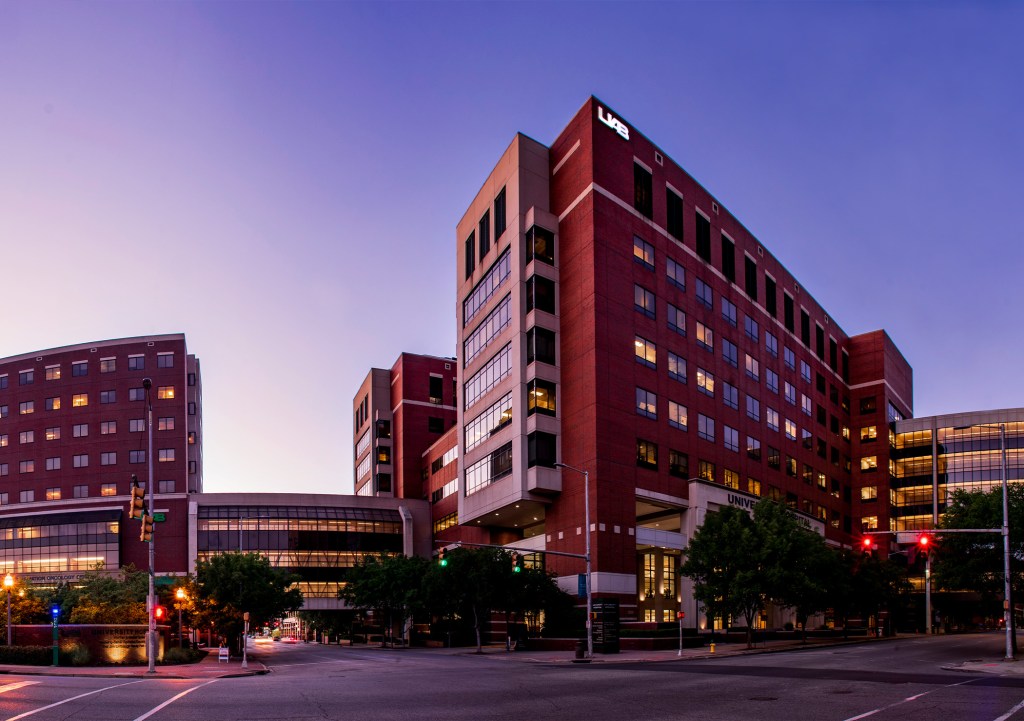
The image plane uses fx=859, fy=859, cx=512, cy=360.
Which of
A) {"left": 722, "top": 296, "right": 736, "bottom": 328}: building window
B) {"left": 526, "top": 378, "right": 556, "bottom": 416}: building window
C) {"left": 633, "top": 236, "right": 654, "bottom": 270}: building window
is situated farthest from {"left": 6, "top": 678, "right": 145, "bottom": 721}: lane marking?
{"left": 722, "top": 296, "right": 736, "bottom": 328}: building window

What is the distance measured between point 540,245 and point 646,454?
786 inches

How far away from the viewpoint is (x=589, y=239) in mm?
70438

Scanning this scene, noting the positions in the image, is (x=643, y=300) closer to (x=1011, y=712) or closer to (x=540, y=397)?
(x=540, y=397)

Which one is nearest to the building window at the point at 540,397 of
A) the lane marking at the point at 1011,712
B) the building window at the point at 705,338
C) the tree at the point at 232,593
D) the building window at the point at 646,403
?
the building window at the point at 646,403

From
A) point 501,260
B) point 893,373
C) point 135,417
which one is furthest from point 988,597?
point 135,417

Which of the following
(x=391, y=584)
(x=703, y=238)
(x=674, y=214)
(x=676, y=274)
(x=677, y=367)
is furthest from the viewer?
(x=703, y=238)

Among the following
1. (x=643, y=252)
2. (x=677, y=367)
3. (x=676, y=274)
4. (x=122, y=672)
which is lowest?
(x=122, y=672)

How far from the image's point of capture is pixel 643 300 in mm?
74750

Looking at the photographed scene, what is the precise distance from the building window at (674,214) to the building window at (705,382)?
42.2ft

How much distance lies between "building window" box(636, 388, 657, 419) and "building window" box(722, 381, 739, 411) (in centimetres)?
1359

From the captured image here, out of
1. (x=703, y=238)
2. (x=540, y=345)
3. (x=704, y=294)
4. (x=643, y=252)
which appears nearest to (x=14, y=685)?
(x=540, y=345)

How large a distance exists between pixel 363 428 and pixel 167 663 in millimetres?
95698

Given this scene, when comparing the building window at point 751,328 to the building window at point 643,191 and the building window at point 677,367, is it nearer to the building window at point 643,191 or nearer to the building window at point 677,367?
the building window at point 677,367

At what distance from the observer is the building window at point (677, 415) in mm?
76125
